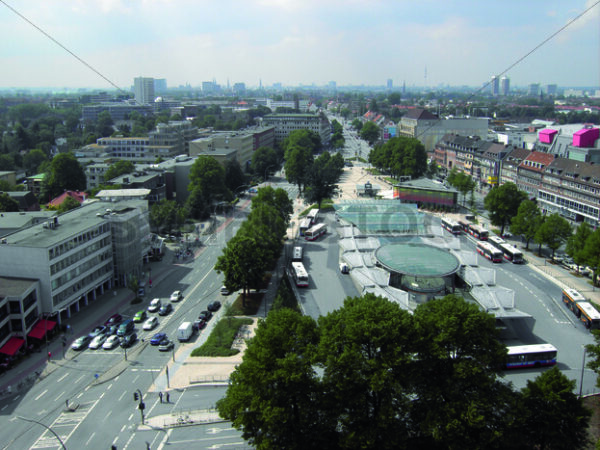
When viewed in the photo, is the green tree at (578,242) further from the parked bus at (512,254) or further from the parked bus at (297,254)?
the parked bus at (297,254)

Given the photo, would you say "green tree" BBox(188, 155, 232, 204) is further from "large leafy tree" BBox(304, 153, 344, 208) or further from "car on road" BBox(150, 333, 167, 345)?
"car on road" BBox(150, 333, 167, 345)

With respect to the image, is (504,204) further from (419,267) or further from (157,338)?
(157,338)

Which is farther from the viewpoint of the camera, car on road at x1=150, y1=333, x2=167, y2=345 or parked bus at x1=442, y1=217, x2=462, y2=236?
parked bus at x1=442, y1=217, x2=462, y2=236

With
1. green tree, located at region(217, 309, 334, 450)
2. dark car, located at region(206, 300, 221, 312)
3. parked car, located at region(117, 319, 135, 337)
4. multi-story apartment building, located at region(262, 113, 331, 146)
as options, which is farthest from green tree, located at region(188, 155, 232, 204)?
multi-story apartment building, located at region(262, 113, 331, 146)

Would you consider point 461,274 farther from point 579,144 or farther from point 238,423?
point 579,144

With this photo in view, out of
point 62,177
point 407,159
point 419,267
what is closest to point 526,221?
point 419,267

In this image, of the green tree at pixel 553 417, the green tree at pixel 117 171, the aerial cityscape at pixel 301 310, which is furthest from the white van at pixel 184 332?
the green tree at pixel 117 171
